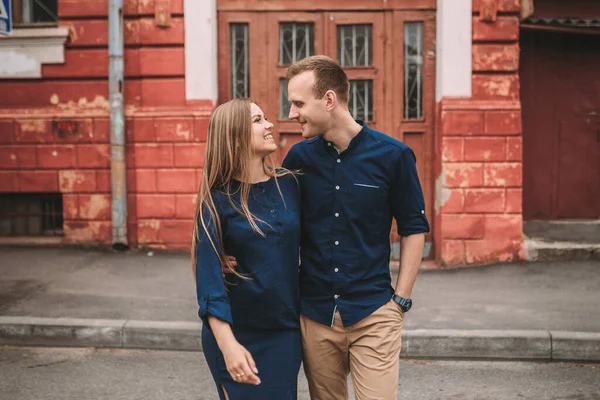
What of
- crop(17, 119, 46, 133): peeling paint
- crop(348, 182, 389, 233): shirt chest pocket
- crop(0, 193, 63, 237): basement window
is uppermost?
crop(17, 119, 46, 133): peeling paint

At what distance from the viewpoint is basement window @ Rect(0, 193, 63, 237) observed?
1042 cm

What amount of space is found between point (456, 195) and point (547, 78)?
2.22m

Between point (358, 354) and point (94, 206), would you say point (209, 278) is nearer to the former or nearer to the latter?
point (358, 354)

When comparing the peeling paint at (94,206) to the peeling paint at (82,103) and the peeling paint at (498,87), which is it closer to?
the peeling paint at (82,103)

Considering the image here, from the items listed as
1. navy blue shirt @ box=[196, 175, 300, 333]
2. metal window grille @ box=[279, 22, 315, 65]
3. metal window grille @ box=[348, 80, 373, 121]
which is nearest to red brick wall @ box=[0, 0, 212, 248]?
metal window grille @ box=[279, 22, 315, 65]

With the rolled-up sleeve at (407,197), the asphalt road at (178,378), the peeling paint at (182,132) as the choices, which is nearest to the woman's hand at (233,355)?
the rolled-up sleeve at (407,197)

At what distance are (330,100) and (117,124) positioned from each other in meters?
7.03

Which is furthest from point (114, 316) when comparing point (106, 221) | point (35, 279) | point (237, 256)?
point (237, 256)

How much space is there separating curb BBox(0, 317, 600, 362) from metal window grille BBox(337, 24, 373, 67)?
457 cm

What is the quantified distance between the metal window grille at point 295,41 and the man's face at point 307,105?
6.81m

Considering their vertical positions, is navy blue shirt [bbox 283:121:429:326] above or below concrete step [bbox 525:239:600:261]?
above

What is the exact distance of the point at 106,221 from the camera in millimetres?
9992

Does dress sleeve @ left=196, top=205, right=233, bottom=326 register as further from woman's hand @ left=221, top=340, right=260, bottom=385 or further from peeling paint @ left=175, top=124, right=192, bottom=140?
peeling paint @ left=175, top=124, right=192, bottom=140

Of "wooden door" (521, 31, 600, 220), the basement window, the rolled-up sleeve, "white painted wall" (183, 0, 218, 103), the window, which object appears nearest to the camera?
the rolled-up sleeve
